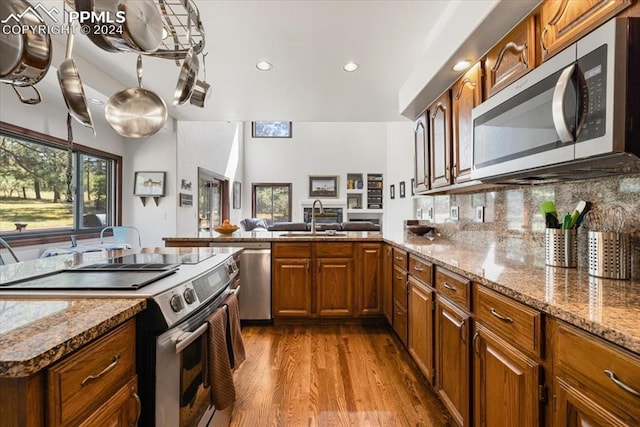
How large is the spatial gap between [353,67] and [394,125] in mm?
4588

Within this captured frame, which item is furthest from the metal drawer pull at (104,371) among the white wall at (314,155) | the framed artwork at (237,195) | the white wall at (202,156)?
the white wall at (314,155)

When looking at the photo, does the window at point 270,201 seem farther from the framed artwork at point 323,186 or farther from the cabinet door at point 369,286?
the cabinet door at point 369,286

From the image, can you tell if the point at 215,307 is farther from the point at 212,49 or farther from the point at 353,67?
the point at 353,67

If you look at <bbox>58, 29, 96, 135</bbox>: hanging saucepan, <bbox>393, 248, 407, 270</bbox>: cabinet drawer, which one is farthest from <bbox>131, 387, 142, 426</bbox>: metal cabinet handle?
<bbox>393, 248, 407, 270</bbox>: cabinet drawer

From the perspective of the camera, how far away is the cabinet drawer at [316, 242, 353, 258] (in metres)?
3.02

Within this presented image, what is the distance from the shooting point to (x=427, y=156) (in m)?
2.57

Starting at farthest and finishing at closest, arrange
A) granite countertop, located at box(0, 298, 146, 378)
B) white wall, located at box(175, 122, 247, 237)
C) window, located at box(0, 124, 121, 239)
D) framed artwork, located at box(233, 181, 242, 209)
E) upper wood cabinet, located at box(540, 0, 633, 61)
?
framed artwork, located at box(233, 181, 242, 209) → white wall, located at box(175, 122, 247, 237) → window, located at box(0, 124, 121, 239) → upper wood cabinet, located at box(540, 0, 633, 61) → granite countertop, located at box(0, 298, 146, 378)

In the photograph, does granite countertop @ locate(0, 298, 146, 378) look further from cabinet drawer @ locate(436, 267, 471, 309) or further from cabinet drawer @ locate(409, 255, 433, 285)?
cabinet drawer @ locate(409, 255, 433, 285)

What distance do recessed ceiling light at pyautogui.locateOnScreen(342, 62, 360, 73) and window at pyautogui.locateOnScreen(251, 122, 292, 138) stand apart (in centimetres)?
723

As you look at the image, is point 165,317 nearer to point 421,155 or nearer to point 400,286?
point 400,286

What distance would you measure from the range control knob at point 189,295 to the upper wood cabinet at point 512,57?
1697 mm

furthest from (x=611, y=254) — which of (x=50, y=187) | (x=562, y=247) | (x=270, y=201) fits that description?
(x=270, y=201)

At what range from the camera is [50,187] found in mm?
3768

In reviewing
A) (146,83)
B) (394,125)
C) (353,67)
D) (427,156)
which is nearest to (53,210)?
(146,83)
